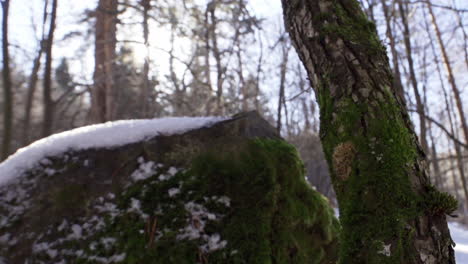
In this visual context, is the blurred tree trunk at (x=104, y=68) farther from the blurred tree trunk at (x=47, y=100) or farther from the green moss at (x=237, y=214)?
the green moss at (x=237, y=214)

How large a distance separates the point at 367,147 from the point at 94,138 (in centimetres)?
187

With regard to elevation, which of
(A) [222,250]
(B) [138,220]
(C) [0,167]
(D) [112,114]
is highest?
(D) [112,114]

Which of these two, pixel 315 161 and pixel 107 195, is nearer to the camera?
pixel 107 195

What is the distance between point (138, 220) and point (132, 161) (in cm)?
42

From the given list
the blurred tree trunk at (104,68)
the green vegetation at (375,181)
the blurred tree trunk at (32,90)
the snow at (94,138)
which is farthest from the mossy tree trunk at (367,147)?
the blurred tree trunk at (104,68)

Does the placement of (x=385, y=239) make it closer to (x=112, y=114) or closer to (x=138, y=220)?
(x=138, y=220)

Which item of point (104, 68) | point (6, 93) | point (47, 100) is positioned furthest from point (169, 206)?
point (104, 68)

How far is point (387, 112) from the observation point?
1.18m

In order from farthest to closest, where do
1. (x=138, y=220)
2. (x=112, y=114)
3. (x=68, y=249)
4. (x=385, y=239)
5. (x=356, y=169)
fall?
(x=112, y=114), (x=138, y=220), (x=68, y=249), (x=356, y=169), (x=385, y=239)

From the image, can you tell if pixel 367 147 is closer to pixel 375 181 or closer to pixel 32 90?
pixel 375 181

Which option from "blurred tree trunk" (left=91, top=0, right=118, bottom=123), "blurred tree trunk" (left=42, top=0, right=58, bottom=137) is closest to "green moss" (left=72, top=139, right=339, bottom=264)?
"blurred tree trunk" (left=42, top=0, right=58, bottom=137)

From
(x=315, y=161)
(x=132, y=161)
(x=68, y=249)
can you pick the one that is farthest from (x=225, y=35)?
(x=315, y=161)

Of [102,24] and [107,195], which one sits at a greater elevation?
[102,24]

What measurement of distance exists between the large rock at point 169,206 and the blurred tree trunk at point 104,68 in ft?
15.3
